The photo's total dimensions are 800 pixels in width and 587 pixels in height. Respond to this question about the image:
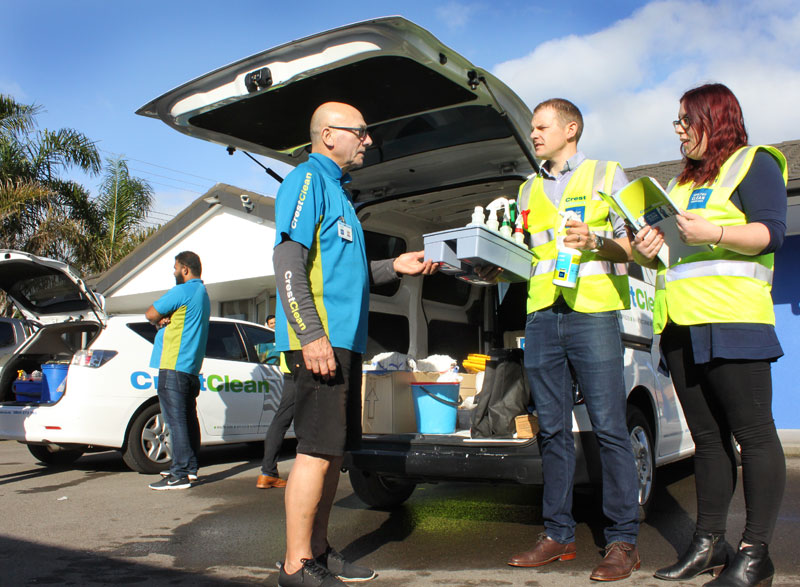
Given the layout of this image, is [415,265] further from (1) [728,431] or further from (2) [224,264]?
(2) [224,264]

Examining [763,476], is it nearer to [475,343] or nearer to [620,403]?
[620,403]

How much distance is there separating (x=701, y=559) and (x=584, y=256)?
135cm

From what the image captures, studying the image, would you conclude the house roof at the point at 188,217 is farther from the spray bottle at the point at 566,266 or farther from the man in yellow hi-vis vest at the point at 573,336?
the spray bottle at the point at 566,266

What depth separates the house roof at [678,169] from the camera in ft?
25.6

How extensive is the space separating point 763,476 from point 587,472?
3.04 ft

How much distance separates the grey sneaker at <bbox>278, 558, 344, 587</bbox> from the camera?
112 inches

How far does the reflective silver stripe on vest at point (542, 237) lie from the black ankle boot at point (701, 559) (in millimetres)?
1424

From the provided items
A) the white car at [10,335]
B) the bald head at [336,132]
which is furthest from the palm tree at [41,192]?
the bald head at [336,132]

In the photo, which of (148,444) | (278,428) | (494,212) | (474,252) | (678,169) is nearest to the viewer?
(474,252)

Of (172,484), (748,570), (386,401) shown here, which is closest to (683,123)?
(748,570)

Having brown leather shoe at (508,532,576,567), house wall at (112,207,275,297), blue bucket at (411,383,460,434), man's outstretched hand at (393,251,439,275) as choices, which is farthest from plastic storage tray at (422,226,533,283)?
house wall at (112,207,275,297)

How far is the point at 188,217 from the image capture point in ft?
50.4

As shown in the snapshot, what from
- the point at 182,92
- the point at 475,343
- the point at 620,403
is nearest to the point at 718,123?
the point at 620,403

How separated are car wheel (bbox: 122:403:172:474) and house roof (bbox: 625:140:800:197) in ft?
18.7
